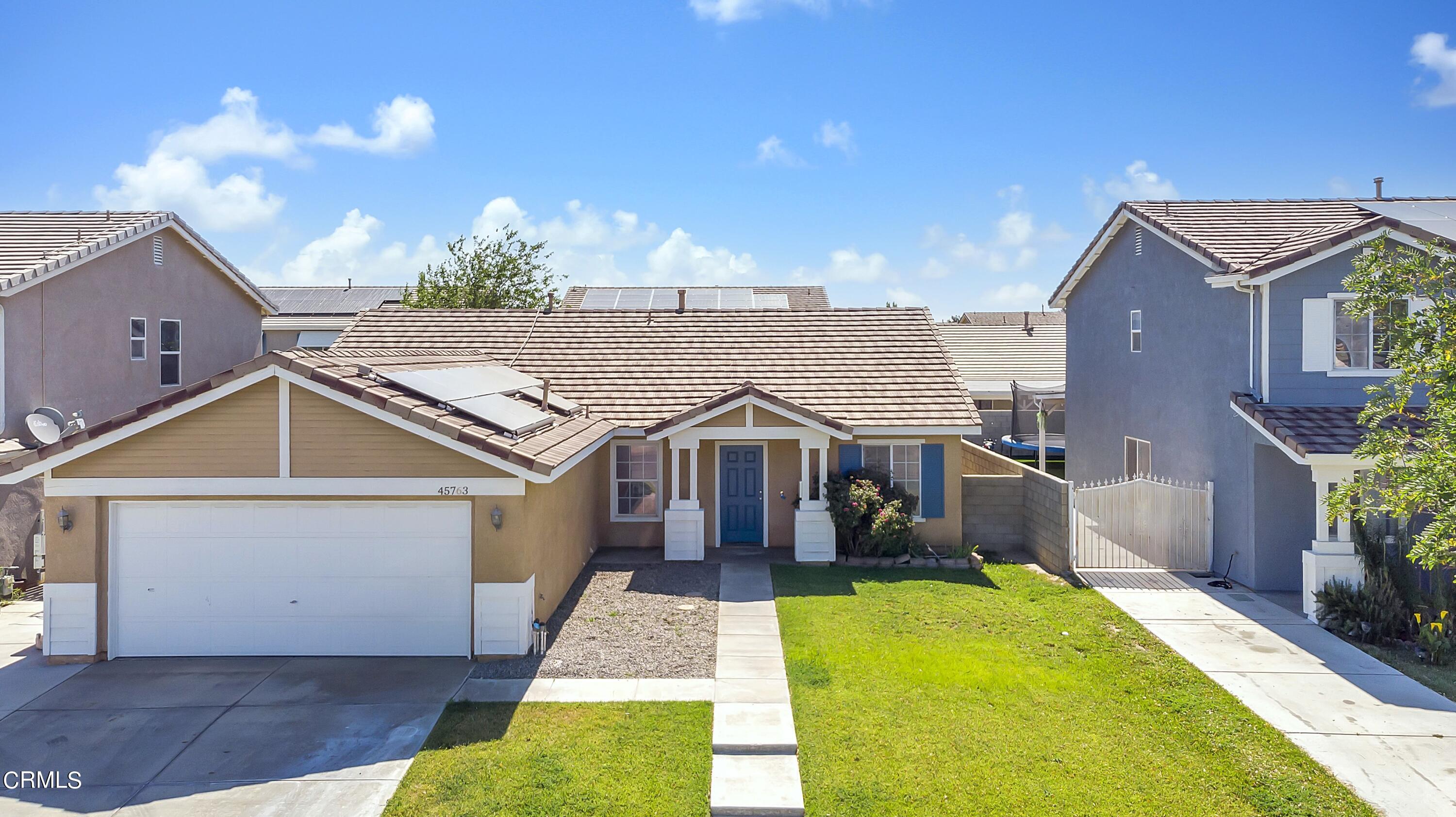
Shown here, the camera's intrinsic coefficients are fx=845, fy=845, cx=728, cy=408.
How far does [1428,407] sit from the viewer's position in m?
8.80

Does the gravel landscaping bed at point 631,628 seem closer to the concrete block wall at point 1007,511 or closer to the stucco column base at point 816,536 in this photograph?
the stucco column base at point 816,536

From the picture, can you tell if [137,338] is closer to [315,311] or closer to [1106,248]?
[315,311]

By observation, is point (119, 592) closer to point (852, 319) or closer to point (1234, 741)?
point (1234, 741)

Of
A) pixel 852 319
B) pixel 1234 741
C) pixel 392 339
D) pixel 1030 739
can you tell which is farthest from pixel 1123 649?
pixel 392 339

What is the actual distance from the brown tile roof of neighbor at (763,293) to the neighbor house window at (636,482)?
11252mm

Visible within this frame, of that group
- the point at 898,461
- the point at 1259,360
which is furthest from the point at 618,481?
the point at 1259,360

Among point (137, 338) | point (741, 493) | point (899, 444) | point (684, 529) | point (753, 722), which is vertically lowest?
point (753, 722)

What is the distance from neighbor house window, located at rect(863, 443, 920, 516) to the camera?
16.5 m

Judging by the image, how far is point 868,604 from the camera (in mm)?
12758

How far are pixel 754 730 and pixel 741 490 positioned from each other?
858 cm

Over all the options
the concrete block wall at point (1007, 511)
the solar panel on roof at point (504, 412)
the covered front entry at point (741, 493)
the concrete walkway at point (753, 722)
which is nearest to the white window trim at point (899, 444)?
the concrete block wall at point (1007, 511)

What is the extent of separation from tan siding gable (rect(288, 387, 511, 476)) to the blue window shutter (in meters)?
9.03

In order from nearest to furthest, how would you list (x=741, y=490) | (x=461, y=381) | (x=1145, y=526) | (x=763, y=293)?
(x=461, y=381) → (x=1145, y=526) → (x=741, y=490) → (x=763, y=293)

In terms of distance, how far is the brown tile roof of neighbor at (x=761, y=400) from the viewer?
15.2 meters
